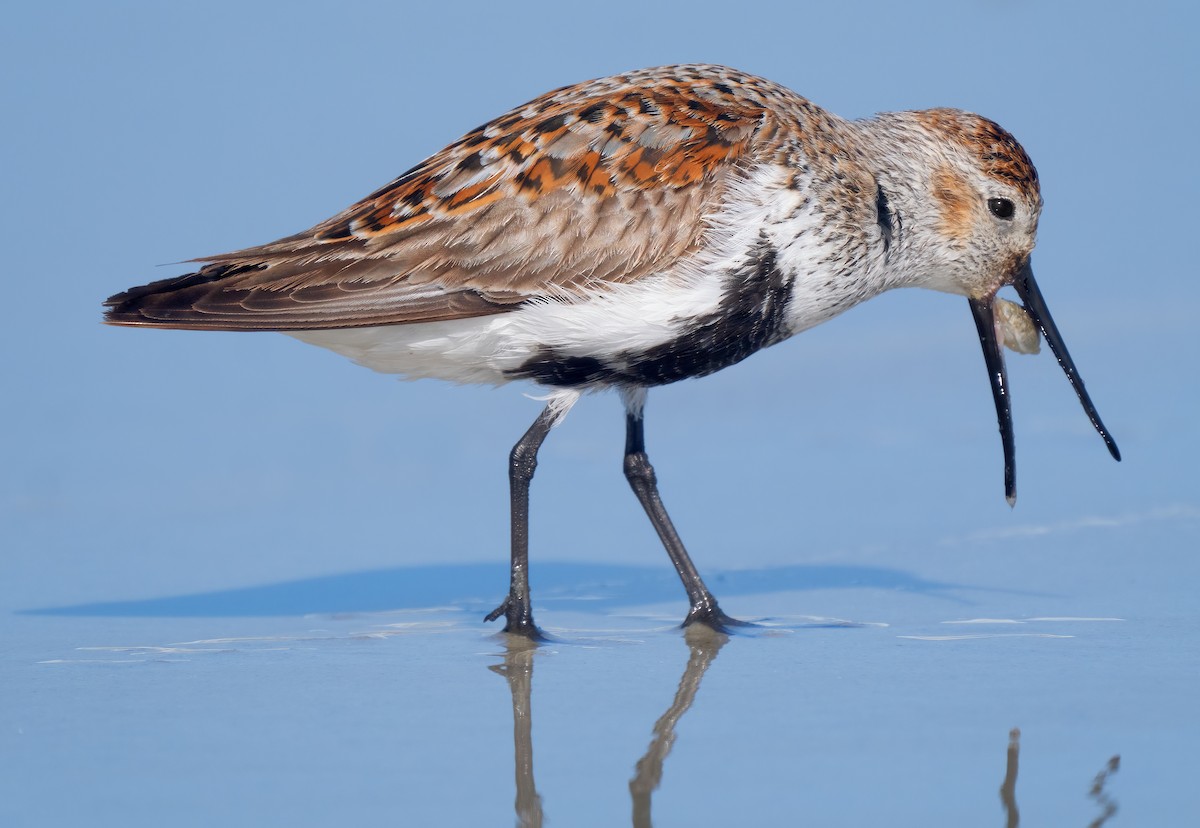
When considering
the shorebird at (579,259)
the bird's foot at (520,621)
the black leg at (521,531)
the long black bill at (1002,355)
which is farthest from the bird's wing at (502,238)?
the long black bill at (1002,355)

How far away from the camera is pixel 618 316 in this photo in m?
7.17

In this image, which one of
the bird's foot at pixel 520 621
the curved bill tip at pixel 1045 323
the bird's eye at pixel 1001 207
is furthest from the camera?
the curved bill tip at pixel 1045 323

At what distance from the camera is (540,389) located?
7.68 metres

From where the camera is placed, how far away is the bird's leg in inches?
301

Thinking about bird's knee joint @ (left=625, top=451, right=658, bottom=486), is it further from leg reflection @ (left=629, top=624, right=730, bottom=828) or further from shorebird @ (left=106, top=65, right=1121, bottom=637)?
leg reflection @ (left=629, top=624, right=730, bottom=828)

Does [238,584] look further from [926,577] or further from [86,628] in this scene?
[926,577]

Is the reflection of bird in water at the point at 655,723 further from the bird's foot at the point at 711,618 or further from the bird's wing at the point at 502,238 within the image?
the bird's wing at the point at 502,238

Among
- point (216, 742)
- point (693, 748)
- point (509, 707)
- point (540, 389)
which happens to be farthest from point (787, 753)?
point (540, 389)

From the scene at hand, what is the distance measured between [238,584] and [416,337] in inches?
79.2

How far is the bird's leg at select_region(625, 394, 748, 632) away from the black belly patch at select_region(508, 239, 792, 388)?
641 mm

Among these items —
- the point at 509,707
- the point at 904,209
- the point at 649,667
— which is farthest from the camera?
the point at 904,209

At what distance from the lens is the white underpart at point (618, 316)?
23.4 ft

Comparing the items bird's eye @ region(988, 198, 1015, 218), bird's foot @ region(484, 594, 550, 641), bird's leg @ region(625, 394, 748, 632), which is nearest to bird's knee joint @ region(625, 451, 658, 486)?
bird's leg @ region(625, 394, 748, 632)

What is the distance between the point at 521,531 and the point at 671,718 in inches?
75.0
